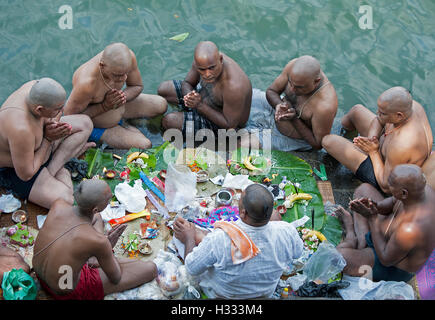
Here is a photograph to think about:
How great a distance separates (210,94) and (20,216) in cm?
269

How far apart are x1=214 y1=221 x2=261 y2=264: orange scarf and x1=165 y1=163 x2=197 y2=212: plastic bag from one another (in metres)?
1.49

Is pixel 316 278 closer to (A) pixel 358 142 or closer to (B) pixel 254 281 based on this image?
(B) pixel 254 281

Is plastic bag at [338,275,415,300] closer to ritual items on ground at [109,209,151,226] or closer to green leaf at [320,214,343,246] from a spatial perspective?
green leaf at [320,214,343,246]

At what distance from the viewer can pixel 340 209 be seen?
530 cm

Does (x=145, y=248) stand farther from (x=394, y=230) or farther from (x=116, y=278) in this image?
(x=394, y=230)

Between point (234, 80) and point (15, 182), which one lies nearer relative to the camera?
point (15, 182)

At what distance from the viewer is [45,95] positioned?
4.58m

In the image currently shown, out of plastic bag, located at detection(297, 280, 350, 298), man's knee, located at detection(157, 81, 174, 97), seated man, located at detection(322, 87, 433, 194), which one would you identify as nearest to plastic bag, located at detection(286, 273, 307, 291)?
plastic bag, located at detection(297, 280, 350, 298)

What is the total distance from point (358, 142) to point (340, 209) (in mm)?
850

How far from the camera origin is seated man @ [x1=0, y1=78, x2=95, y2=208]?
4.62 meters

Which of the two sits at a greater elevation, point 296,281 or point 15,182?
point 15,182

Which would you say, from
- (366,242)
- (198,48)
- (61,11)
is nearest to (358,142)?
(366,242)

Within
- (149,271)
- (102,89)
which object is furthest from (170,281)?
(102,89)

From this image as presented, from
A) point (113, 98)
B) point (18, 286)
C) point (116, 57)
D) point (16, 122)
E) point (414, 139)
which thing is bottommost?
point (18, 286)
